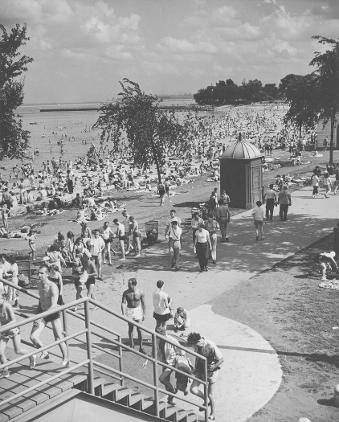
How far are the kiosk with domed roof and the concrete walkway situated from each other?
3.85 ft

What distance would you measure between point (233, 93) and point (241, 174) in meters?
147

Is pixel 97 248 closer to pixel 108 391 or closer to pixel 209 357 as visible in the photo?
pixel 209 357

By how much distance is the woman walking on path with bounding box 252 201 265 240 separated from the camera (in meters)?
17.6

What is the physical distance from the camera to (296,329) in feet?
36.7

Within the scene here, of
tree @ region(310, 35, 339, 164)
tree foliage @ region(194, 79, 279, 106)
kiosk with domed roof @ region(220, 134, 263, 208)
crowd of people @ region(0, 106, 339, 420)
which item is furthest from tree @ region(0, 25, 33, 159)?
tree foliage @ region(194, 79, 279, 106)

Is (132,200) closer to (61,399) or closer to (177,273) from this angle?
(177,273)

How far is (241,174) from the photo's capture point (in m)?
23.6

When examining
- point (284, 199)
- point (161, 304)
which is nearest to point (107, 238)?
point (161, 304)

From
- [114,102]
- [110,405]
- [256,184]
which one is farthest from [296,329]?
[114,102]

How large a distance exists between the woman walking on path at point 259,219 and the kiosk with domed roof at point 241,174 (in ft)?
17.7

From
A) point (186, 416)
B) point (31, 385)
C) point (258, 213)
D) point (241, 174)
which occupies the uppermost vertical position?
point (241, 174)

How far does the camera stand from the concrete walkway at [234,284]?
891cm

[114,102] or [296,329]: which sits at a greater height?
[114,102]

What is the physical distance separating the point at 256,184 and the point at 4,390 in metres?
19.6
